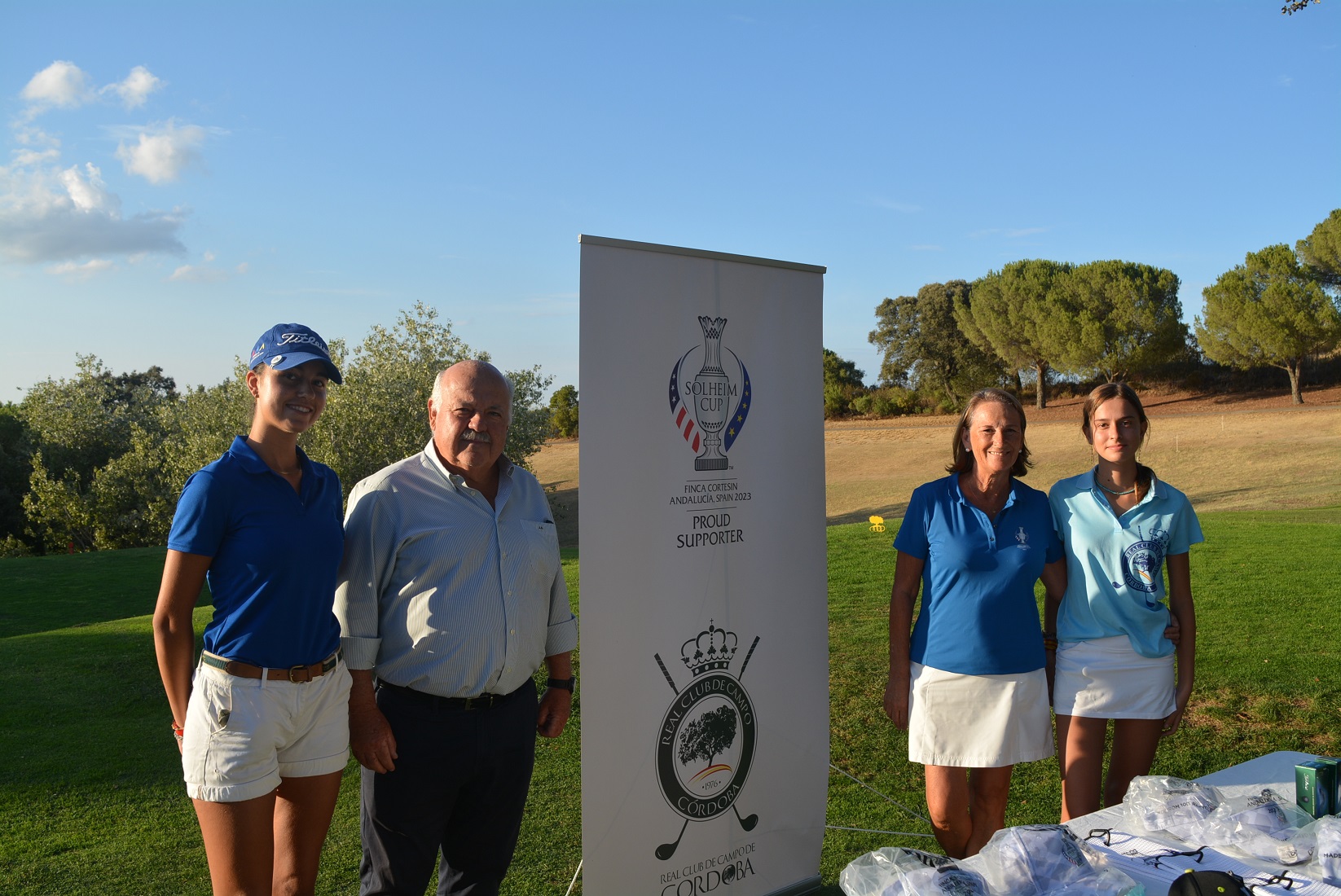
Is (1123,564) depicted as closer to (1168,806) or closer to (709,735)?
(1168,806)

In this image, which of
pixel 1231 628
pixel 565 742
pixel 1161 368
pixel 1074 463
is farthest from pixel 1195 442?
pixel 565 742

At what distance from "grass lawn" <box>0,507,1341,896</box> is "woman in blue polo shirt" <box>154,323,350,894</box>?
152 centimetres

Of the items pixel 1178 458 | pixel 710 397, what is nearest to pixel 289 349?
pixel 710 397

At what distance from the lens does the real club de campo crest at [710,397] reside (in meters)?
3.05

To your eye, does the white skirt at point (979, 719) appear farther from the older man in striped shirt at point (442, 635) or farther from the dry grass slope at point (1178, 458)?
the dry grass slope at point (1178, 458)

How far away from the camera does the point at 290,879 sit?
2.54 meters

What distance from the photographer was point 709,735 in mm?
3158

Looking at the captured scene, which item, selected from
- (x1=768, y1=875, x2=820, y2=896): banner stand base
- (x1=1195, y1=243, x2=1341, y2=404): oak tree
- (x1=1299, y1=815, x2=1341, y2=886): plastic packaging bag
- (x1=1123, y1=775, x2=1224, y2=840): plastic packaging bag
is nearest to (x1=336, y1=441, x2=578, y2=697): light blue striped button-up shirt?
(x1=768, y1=875, x2=820, y2=896): banner stand base

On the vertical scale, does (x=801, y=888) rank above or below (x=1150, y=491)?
below

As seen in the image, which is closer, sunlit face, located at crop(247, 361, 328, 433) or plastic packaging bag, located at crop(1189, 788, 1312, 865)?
plastic packaging bag, located at crop(1189, 788, 1312, 865)

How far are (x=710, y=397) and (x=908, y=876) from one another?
1.71 metres

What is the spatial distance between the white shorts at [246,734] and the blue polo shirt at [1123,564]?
8.23 feet

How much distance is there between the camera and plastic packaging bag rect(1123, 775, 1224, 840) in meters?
2.27

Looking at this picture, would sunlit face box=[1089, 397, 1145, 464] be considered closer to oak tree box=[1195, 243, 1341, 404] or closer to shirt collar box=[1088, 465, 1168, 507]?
shirt collar box=[1088, 465, 1168, 507]
